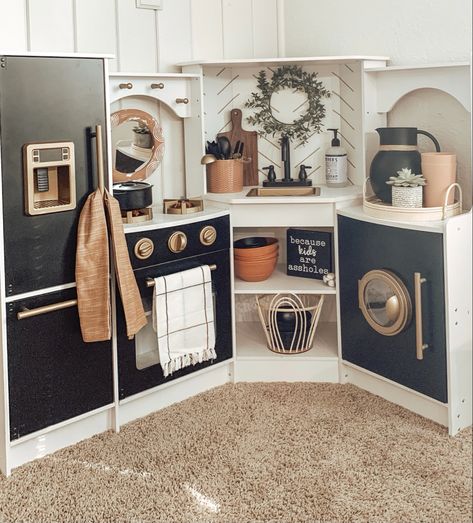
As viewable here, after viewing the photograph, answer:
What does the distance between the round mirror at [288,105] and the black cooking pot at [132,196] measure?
35.3 inches

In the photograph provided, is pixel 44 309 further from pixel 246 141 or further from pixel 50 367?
pixel 246 141

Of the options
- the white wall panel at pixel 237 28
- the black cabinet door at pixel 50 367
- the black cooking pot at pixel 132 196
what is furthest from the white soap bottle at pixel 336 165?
the black cabinet door at pixel 50 367

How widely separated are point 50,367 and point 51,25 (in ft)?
4.23

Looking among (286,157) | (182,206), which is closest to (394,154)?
(286,157)

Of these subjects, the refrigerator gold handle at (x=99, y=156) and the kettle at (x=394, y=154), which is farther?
the kettle at (x=394, y=154)

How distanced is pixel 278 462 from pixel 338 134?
1.63 m

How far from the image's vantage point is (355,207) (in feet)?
9.71

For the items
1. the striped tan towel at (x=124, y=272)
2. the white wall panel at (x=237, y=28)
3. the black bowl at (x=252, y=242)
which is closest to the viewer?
the striped tan towel at (x=124, y=272)

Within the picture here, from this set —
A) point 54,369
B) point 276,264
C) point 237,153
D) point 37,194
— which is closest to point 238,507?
point 54,369

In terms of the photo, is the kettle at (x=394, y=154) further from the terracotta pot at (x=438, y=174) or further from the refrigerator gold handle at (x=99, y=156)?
the refrigerator gold handle at (x=99, y=156)

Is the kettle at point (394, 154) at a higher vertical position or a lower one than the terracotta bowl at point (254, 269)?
higher

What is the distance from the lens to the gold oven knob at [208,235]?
2.82 metres

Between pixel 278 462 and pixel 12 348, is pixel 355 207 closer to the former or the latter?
pixel 278 462

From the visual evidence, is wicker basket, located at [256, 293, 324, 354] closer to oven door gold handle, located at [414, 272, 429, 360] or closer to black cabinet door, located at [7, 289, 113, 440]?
oven door gold handle, located at [414, 272, 429, 360]
